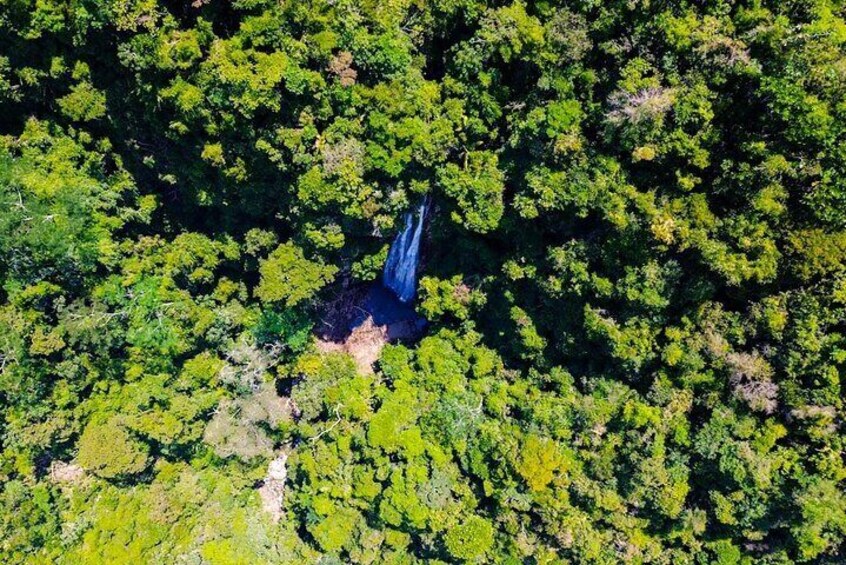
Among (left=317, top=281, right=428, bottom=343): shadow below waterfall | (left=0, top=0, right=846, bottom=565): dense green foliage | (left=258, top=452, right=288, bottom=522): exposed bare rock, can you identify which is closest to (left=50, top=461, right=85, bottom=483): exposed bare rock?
(left=0, top=0, right=846, bottom=565): dense green foliage

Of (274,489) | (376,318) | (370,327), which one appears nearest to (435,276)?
(376,318)

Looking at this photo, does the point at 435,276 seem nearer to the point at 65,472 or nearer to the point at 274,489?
the point at 274,489

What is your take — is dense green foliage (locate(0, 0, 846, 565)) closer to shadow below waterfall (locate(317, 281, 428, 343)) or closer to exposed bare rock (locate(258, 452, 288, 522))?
shadow below waterfall (locate(317, 281, 428, 343))

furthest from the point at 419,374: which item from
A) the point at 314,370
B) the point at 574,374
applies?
the point at 574,374

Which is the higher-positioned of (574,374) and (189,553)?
(574,374)

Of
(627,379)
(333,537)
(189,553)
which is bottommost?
(189,553)

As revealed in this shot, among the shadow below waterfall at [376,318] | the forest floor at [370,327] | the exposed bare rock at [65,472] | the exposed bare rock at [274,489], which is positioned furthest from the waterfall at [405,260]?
the exposed bare rock at [65,472]

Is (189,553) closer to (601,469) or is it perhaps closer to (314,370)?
(314,370)
